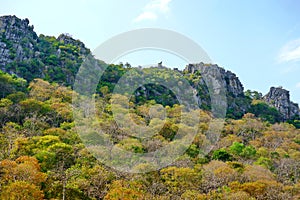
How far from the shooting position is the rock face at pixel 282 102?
223 ft

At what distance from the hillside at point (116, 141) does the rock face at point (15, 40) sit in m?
0.19

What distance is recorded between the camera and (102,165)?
23141mm

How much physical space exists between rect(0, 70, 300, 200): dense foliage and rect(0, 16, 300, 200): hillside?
0.07 metres

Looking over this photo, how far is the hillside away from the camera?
64.1 feet

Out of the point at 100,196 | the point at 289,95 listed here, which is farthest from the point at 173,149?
the point at 289,95

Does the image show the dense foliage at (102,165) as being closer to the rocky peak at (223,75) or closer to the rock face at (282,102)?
the rocky peak at (223,75)

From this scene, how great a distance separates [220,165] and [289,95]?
52616 millimetres

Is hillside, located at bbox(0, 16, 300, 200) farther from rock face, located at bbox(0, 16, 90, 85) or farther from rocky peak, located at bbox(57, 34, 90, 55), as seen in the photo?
rocky peak, located at bbox(57, 34, 90, 55)

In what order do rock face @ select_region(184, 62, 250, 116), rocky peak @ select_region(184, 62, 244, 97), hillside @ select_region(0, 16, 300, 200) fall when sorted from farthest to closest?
1. rocky peak @ select_region(184, 62, 244, 97)
2. rock face @ select_region(184, 62, 250, 116)
3. hillside @ select_region(0, 16, 300, 200)

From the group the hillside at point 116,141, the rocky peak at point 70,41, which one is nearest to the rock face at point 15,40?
the hillside at point 116,141

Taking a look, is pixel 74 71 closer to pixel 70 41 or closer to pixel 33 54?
pixel 33 54

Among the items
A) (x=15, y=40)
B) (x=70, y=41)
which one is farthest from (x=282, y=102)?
(x=15, y=40)

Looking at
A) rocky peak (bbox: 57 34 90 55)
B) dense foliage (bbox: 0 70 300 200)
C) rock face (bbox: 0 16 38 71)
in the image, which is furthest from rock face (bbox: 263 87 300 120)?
rock face (bbox: 0 16 38 71)

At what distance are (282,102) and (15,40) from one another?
2132 inches
